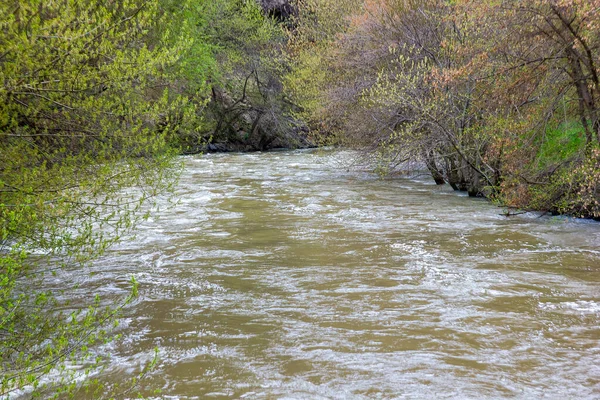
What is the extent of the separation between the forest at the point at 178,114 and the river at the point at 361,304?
675 millimetres

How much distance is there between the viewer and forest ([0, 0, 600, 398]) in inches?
221

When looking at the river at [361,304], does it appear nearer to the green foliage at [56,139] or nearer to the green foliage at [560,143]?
the green foliage at [56,139]

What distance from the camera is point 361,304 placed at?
768cm

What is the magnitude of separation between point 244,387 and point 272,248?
5.47 metres

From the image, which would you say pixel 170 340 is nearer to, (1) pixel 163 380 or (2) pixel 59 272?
(1) pixel 163 380

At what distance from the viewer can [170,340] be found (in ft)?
21.4

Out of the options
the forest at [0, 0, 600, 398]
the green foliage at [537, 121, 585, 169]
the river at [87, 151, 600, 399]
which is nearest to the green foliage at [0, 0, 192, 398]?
the forest at [0, 0, 600, 398]

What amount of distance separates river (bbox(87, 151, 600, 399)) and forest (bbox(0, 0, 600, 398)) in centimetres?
67

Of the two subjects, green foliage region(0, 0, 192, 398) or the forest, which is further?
the forest

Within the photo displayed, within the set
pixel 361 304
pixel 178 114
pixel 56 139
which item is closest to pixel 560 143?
pixel 361 304

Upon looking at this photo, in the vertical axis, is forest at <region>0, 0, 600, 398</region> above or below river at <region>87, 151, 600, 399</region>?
above

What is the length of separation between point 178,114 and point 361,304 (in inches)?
134

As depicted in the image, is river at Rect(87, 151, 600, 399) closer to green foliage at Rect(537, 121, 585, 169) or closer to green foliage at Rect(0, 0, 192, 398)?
green foliage at Rect(0, 0, 192, 398)

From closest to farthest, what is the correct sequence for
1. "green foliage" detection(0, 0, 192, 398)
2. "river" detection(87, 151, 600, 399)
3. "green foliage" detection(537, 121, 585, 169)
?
"green foliage" detection(0, 0, 192, 398) < "river" detection(87, 151, 600, 399) < "green foliage" detection(537, 121, 585, 169)
